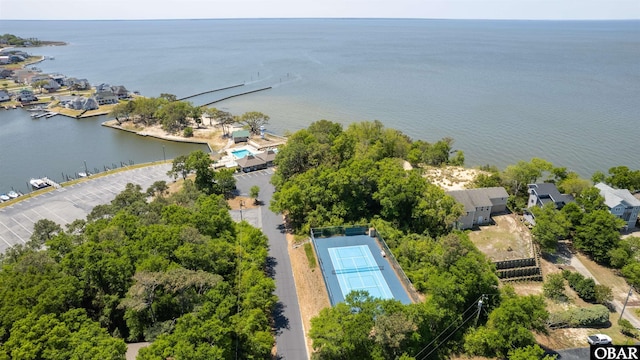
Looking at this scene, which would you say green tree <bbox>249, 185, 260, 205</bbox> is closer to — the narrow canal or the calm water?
the narrow canal

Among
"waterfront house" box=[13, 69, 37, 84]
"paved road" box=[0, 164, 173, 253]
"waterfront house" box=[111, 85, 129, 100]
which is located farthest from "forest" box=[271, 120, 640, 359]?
"waterfront house" box=[13, 69, 37, 84]

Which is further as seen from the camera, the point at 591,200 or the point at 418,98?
the point at 418,98

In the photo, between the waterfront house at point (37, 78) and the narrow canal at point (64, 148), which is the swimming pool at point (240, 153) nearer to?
the narrow canal at point (64, 148)

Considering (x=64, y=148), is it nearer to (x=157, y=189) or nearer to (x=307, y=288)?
(x=157, y=189)

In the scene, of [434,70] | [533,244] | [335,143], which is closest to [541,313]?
[533,244]

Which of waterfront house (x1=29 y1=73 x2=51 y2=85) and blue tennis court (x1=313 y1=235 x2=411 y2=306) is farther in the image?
waterfront house (x1=29 y1=73 x2=51 y2=85)

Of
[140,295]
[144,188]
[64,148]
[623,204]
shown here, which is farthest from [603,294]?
[64,148]

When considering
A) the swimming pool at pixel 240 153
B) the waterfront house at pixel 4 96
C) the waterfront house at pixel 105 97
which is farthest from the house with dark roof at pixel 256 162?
the waterfront house at pixel 4 96
